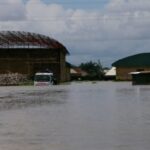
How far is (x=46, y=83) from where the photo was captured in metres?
74.4

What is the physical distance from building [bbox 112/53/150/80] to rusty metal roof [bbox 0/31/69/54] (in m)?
23.0

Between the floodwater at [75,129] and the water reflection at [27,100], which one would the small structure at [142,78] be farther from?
the floodwater at [75,129]

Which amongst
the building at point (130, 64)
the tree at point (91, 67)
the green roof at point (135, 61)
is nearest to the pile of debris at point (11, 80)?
the building at point (130, 64)

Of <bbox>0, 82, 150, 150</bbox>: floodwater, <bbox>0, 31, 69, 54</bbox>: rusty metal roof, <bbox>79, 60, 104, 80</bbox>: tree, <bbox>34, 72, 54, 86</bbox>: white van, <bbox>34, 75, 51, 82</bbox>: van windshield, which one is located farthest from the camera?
<bbox>79, 60, 104, 80</bbox>: tree

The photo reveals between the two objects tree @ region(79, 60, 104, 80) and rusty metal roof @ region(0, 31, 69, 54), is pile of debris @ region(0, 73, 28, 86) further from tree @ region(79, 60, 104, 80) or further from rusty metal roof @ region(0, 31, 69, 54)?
tree @ region(79, 60, 104, 80)

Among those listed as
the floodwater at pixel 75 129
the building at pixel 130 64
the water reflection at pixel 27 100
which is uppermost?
the building at pixel 130 64

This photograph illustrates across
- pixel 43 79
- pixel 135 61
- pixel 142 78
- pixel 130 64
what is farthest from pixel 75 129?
pixel 135 61

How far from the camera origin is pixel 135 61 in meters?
127

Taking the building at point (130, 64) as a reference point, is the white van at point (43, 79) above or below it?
below

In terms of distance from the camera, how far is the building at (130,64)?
124m

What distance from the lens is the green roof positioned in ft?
409

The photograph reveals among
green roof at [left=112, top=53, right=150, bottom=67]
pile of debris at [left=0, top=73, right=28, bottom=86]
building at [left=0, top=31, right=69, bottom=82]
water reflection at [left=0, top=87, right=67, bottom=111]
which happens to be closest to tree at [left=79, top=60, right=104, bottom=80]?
green roof at [left=112, top=53, right=150, bottom=67]

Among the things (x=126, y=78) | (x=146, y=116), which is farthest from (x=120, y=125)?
(x=126, y=78)

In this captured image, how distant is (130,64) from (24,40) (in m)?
30.2
